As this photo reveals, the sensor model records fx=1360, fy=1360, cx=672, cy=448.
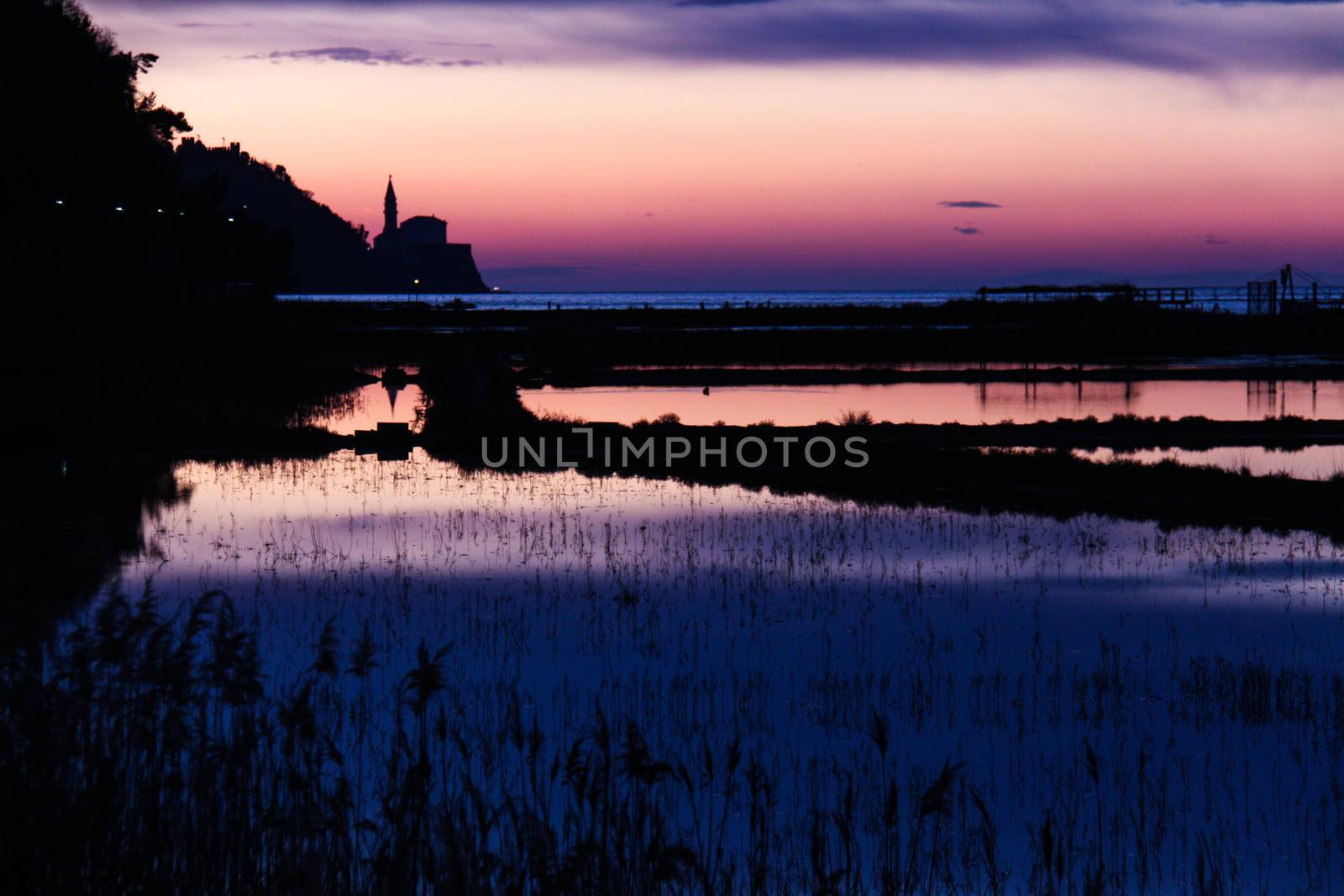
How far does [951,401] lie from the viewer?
1921 inches

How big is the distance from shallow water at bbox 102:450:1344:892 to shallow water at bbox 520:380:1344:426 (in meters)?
18.9

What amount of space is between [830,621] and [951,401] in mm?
35384

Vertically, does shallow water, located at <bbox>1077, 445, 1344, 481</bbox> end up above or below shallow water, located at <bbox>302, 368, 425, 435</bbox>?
below

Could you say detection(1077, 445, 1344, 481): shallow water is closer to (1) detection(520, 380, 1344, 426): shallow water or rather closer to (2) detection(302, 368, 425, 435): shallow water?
(1) detection(520, 380, 1344, 426): shallow water

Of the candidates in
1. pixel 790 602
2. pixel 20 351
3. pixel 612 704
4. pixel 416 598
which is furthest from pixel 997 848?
pixel 20 351

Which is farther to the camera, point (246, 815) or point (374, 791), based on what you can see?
point (374, 791)

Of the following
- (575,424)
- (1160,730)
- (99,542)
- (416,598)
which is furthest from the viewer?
(575,424)

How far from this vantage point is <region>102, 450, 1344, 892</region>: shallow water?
9.96 metres

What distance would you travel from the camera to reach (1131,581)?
16.7m

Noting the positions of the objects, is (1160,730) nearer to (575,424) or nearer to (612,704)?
(612,704)

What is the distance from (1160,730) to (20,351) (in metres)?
64.8

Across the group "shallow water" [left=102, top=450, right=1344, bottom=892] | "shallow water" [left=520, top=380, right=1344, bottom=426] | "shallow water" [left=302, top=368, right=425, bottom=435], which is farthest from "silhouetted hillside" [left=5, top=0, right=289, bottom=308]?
"shallow water" [left=102, top=450, right=1344, bottom=892]

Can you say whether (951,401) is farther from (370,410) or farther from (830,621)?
(830,621)

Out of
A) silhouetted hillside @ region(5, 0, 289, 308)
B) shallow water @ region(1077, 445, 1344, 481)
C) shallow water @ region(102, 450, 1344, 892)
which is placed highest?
silhouetted hillside @ region(5, 0, 289, 308)
